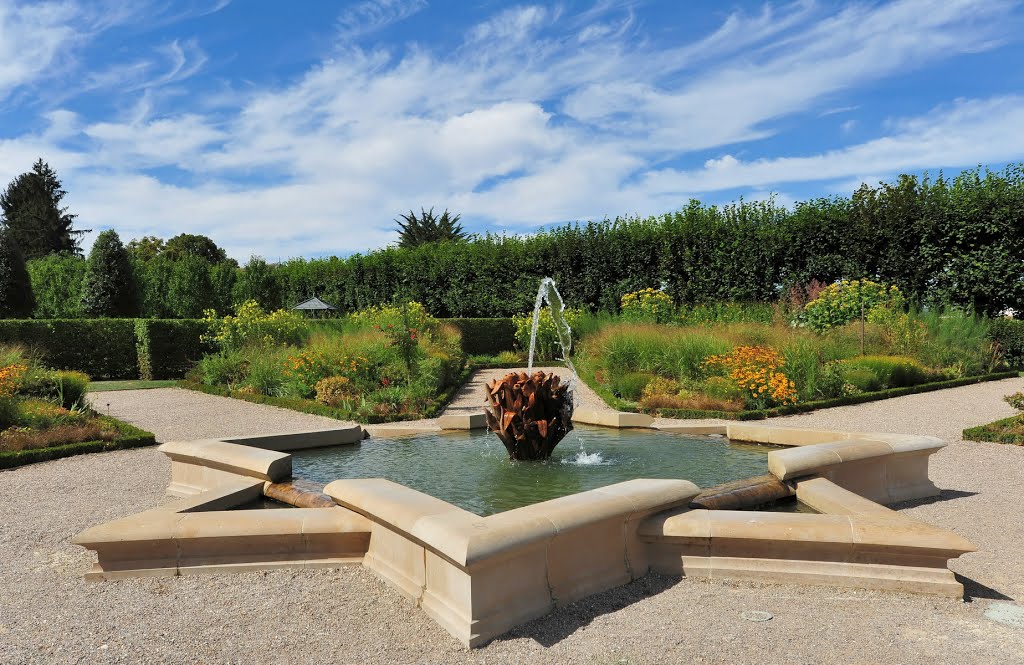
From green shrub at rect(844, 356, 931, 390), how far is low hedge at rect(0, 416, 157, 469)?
10731 mm

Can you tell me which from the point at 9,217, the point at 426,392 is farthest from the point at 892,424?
the point at 9,217

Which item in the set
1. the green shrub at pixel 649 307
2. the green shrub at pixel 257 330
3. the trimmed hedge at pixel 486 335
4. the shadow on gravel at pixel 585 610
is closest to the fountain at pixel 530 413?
the shadow on gravel at pixel 585 610

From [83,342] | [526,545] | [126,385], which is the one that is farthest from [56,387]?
[526,545]

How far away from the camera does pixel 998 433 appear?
7719mm

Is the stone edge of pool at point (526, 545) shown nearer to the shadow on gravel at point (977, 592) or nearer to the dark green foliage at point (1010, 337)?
the shadow on gravel at point (977, 592)

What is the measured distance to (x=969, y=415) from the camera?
9547 mm

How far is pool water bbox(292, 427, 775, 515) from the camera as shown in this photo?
4688 millimetres

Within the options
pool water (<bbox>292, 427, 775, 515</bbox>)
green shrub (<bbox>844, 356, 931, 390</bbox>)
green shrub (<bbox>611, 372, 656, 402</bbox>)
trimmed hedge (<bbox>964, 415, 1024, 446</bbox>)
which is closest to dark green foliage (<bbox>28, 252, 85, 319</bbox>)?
green shrub (<bbox>611, 372, 656, 402</bbox>)

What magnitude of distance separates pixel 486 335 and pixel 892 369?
11.1 m

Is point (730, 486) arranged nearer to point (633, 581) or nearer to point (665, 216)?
point (633, 581)

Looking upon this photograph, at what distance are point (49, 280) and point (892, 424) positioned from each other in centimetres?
3002

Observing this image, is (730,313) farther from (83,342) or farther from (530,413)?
(83,342)

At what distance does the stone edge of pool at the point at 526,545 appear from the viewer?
3020 millimetres

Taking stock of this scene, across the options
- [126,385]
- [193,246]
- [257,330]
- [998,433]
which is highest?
[193,246]
